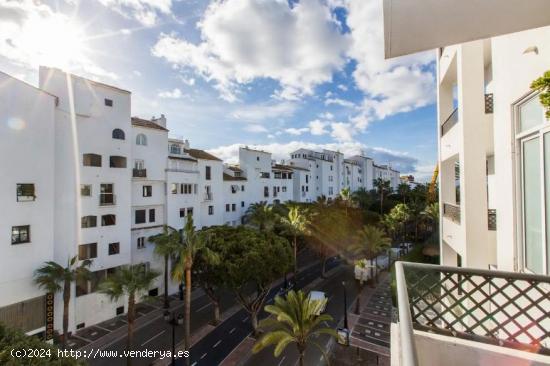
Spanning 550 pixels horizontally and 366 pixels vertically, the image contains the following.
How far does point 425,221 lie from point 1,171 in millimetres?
57665

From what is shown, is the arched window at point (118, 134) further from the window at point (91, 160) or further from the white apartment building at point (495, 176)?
the white apartment building at point (495, 176)

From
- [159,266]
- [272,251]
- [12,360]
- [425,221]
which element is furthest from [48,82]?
[425,221]

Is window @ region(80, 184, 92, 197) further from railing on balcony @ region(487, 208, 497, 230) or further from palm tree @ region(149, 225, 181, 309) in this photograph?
railing on balcony @ region(487, 208, 497, 230)

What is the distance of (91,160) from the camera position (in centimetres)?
2239

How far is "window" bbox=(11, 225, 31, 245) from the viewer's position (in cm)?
1784

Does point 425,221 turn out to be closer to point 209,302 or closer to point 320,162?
point 320,162

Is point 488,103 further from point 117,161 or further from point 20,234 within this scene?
point 20,234

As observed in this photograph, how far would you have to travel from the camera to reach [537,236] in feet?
16.9

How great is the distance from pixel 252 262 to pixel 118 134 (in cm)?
1639

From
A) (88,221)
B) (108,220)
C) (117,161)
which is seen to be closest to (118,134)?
(117,161)

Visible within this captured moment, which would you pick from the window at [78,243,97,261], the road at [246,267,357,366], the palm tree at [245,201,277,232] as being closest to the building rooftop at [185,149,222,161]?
the palm tree at [245,201,277,232]

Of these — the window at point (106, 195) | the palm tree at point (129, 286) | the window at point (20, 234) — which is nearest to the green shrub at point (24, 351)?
the palm tree at point (129, 286)

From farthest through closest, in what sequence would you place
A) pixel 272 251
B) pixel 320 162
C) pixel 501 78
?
1. pixel 320 162
2. pixel 272 251
3. pixel 501 78

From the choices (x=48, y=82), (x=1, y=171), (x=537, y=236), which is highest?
(x=48, y=82)
